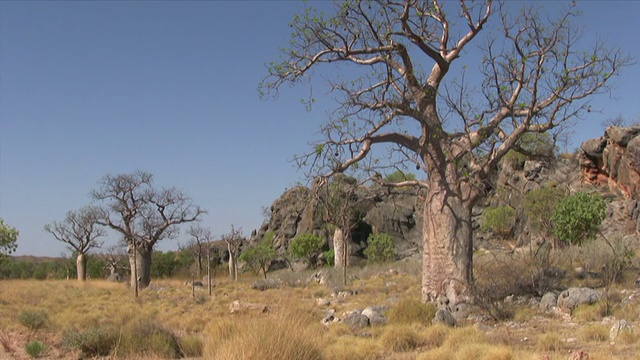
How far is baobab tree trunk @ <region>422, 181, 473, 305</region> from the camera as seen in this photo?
12.2 m

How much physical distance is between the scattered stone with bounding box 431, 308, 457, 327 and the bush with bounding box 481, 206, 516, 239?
109 ft

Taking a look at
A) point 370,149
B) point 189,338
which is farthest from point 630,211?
point 189,338

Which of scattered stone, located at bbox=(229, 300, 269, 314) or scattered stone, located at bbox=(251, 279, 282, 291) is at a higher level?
scattered stone, located at bbox=(229, 300, 269, 314)

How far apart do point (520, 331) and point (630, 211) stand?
1051 inches

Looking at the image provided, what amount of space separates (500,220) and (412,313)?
3377 centimetres

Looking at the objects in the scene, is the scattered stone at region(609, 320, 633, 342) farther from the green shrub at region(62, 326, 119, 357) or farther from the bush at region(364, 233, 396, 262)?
the bush at region(364, 233, 396, 262)

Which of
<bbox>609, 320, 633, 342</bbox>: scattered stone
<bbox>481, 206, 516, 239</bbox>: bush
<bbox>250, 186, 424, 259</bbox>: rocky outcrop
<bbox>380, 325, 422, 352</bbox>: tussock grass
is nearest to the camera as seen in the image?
<bbox>609, 320, 633, 342</bbox>: scattered stone

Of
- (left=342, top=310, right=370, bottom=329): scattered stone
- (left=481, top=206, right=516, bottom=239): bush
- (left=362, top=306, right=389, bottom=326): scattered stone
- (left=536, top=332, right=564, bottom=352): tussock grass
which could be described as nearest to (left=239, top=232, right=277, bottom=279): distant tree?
(left=481, top=206, right=516, bottom=239): bush

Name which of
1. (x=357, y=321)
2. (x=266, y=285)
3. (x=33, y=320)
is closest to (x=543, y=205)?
(x=266, y=285)

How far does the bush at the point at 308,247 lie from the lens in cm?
4422

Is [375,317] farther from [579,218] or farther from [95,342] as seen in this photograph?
[579,218]

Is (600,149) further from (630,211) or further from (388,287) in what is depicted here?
(388,287)

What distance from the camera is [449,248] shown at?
1231 centimetres

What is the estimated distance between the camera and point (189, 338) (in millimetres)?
9695
